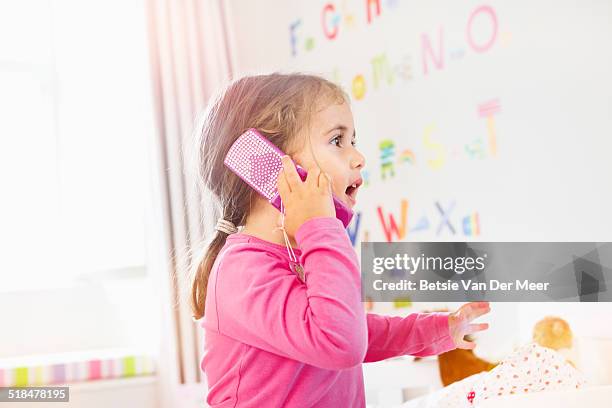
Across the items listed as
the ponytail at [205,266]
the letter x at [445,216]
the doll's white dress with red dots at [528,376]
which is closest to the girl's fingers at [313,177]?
the ponytail at [205,266]

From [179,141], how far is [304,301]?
142 cm

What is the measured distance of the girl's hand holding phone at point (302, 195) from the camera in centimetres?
67

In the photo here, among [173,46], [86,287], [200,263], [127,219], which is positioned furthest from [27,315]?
[200,263]

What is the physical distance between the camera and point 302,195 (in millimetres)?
685

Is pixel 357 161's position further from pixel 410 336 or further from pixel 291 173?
pixel 410 336

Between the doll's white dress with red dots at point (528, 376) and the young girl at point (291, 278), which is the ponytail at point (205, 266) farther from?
the doll's white dress with red dots at point (528, 376)

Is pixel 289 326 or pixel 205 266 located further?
pixel 205 266

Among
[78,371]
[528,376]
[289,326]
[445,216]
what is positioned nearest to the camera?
[289,326]

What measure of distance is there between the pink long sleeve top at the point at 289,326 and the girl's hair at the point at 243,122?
0.20 feet

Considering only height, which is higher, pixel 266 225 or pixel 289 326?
pixel 266 225

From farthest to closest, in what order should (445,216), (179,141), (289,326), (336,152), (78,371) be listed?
(179,141)
(78,371)
(445,216)
(336,152)
(289,326)

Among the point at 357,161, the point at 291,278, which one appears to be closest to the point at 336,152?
the point at 357,161

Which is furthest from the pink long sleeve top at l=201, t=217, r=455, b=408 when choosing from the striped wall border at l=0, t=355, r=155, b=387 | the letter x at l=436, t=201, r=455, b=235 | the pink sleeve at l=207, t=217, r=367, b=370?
the striped wall border at l=0, t=355, r=155, b=387

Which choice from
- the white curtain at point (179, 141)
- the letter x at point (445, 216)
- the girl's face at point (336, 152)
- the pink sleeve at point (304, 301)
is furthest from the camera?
the white curtain at point (179, 141)
